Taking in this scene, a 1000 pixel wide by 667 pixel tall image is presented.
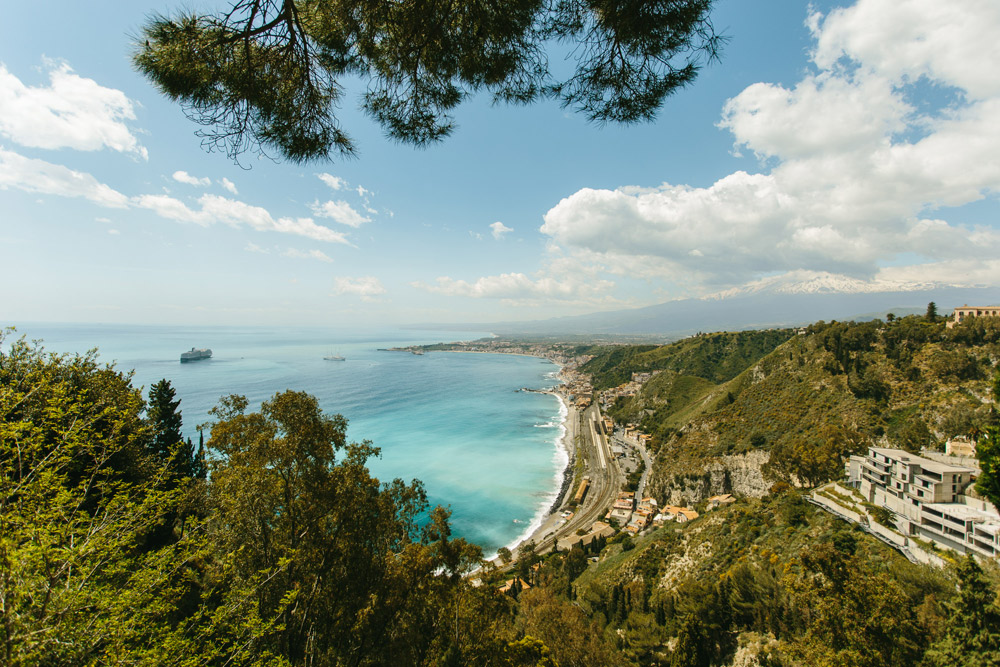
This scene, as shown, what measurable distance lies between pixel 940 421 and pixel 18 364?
3203 centimetres

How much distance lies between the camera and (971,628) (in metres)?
6.27

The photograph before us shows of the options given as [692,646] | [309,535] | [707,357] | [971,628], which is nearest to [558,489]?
[692,646]

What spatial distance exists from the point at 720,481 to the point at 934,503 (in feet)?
46.5

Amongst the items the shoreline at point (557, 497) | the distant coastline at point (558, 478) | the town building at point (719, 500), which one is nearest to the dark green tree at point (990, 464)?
the shoreline at point (557, 497)

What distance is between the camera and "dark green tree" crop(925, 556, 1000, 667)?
238 inches

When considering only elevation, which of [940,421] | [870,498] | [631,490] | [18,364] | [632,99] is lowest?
[631,490]

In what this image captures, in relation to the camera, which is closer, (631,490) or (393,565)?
(393,565)

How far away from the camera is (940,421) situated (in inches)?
705

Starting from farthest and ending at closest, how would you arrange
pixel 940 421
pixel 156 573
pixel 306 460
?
pixel 940 421 < pixel 306 460 < pixel 156 573

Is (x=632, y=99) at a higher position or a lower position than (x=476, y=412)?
higher

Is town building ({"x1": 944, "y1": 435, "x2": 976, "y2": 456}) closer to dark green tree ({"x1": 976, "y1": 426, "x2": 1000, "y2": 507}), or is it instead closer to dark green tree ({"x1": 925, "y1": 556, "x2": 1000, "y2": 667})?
dark green tree ({"x1": 976, "y1": 426, "x2": 1000, "y2": 507})

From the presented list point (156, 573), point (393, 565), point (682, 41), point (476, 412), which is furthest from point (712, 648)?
point (476, 412)

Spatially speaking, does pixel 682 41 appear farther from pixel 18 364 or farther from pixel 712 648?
pixel 712 648

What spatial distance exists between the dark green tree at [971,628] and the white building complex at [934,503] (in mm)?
5797
